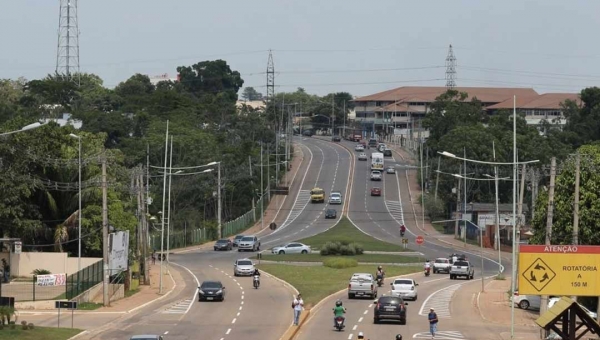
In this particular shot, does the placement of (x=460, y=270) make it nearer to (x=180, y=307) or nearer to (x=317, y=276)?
(x=317, y=276)

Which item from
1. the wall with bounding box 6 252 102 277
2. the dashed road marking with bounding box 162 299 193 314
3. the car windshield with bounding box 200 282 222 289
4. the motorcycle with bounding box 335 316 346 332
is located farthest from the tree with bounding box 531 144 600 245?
the wall with bounding box 6 252 102 277

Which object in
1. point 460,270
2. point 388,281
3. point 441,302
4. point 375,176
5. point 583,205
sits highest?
point 375,176

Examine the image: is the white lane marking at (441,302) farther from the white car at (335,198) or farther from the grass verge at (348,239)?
the white car at (335,198)

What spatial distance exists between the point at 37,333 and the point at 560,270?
66.3ft

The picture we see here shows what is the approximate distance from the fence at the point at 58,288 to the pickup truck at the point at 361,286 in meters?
13.8

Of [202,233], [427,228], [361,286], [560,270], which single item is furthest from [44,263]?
[427,228]

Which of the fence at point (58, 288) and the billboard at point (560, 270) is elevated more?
the billboard at point (560, 270)

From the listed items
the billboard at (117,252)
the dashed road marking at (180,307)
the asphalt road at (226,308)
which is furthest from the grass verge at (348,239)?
the dashed road marking at (180,307)

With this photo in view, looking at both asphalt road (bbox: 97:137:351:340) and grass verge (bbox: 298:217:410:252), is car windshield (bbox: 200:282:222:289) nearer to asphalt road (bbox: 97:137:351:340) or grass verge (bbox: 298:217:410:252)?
asphalt road (bbox: 97:137:351:340)

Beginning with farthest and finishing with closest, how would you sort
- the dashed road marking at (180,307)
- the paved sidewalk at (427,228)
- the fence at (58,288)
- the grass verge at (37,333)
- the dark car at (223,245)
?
the paved sidewalk at (427,228) < the dark car at (223,245) < the fence at (58,288) < the dashed road marking at (180,307) < the grass verge at (37,333)

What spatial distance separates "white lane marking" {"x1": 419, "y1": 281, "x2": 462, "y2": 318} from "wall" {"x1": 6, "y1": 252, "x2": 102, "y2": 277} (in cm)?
1955

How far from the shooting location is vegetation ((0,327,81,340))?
43156mm

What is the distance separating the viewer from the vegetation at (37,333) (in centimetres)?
4316

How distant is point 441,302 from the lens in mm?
62562
